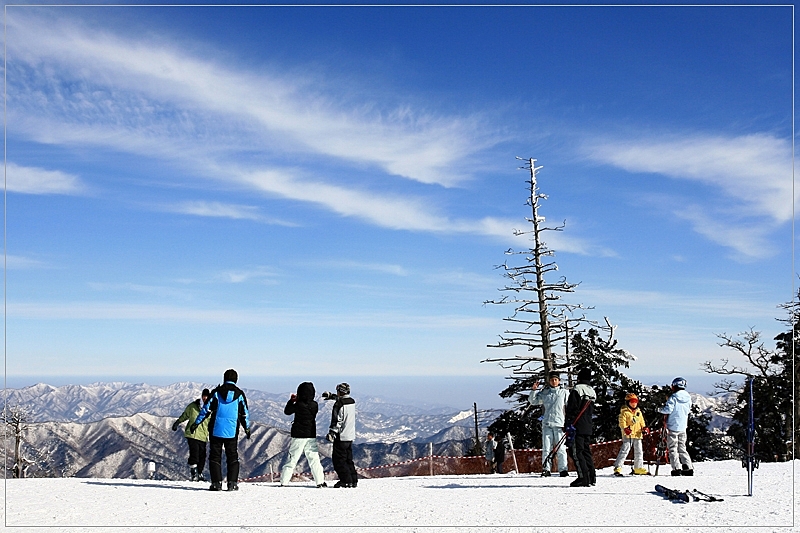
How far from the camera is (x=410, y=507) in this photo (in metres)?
10.8

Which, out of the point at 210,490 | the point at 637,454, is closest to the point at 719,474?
the point at 637,454

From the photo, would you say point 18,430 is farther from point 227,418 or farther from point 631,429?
point 631,429

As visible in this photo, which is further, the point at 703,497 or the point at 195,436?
the point at 195,436

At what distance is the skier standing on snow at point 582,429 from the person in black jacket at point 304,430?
14.2 ft

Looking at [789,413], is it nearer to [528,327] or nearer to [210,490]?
[528,327]

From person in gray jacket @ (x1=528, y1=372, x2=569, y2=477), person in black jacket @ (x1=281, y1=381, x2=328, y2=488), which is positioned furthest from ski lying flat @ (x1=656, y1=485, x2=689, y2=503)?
person in black jacket @ (x1=281, y1=381, x2=328, y2=488)

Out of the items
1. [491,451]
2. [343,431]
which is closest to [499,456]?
[491,451]

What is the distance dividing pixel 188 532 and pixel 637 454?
9876mm

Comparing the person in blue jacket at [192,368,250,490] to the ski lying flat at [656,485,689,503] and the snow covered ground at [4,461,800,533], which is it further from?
the ski lying flat at [656,485,689,503]

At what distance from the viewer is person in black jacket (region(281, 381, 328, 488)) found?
44.8 feet

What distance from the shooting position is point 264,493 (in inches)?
487

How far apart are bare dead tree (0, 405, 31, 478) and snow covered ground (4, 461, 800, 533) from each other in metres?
42.2

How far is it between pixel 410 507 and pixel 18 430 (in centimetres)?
5515

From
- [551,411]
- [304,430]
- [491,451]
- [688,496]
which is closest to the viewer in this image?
[688,496]
